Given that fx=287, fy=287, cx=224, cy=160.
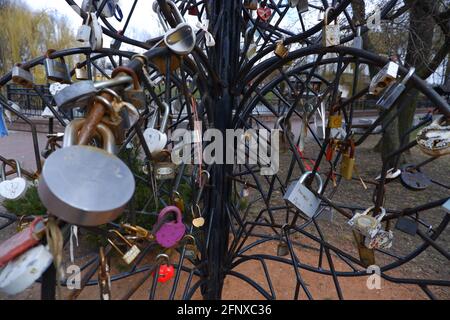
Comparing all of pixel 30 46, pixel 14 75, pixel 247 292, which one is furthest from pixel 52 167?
pixel 30 46

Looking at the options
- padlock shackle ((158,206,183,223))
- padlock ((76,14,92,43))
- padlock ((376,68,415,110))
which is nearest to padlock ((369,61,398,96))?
padlock ((376,68,415,110))

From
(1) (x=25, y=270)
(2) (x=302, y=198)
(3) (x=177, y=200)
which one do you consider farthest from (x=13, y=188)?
(2) (x=302, y=198)

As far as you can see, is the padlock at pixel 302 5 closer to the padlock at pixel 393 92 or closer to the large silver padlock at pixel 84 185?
the padlock at pixel 393 92

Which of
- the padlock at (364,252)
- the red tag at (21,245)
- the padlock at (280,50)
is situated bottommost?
the padlock at (364,252)

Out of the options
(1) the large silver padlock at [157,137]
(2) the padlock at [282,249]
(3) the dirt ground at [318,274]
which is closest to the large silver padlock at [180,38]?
(1) the large silver padlock at [157,137]

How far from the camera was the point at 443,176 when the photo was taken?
4367 mm

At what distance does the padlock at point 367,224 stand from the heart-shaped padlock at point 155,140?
0.34 m

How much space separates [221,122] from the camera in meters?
0.81

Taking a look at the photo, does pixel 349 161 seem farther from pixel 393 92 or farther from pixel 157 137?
pixel 157 137

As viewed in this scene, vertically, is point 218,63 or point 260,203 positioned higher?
point 218,63

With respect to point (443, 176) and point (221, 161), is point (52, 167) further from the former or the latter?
point (443, 176)

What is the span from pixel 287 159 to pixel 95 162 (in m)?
4.66

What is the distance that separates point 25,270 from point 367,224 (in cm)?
46

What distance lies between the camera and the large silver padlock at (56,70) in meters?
0.58
